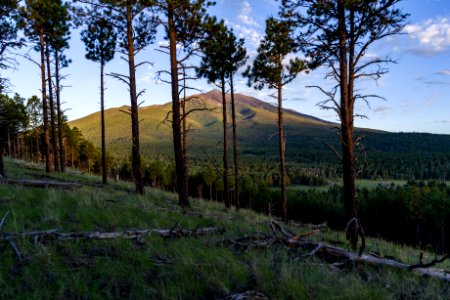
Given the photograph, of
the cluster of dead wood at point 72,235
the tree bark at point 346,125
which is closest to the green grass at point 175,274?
the cluster of dead wood at point 72,235

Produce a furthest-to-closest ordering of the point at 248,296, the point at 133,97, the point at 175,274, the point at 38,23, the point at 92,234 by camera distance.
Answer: the point at 38,23 < the point at 133,97 < the point at 92,234 < the point at 175,274 < the point at 248,296

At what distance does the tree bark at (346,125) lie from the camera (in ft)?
27.8

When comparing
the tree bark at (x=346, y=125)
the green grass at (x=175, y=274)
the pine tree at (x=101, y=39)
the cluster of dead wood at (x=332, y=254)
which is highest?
the pine tree at (x=101, y=39)

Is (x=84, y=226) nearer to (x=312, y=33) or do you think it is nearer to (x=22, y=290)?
(x=22, y=290)

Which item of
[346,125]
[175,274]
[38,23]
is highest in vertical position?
[38,23]

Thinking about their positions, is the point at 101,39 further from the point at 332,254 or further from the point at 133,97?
Result: the point at 332,254

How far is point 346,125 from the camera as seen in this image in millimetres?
8562

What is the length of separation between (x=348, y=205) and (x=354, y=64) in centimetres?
390

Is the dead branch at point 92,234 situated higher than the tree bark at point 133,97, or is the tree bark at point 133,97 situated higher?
the tree bark at point 133,97

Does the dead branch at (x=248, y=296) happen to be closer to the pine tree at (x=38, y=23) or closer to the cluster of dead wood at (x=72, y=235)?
the cluster of dead wood at (x=72, y=235)

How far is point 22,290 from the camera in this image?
321 cm

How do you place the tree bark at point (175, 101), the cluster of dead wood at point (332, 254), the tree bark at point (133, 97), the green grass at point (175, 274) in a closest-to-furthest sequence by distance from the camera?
1. the green grass at point (175, 274)
2. the cluster of dead wood at point (332, 254)
3. the tree bark at point (175, 101)
4. the tree bark at point (133, 97)

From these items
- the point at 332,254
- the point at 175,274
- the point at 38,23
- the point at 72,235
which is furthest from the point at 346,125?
the point at 38,23

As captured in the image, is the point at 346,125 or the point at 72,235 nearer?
the point at 72,235
